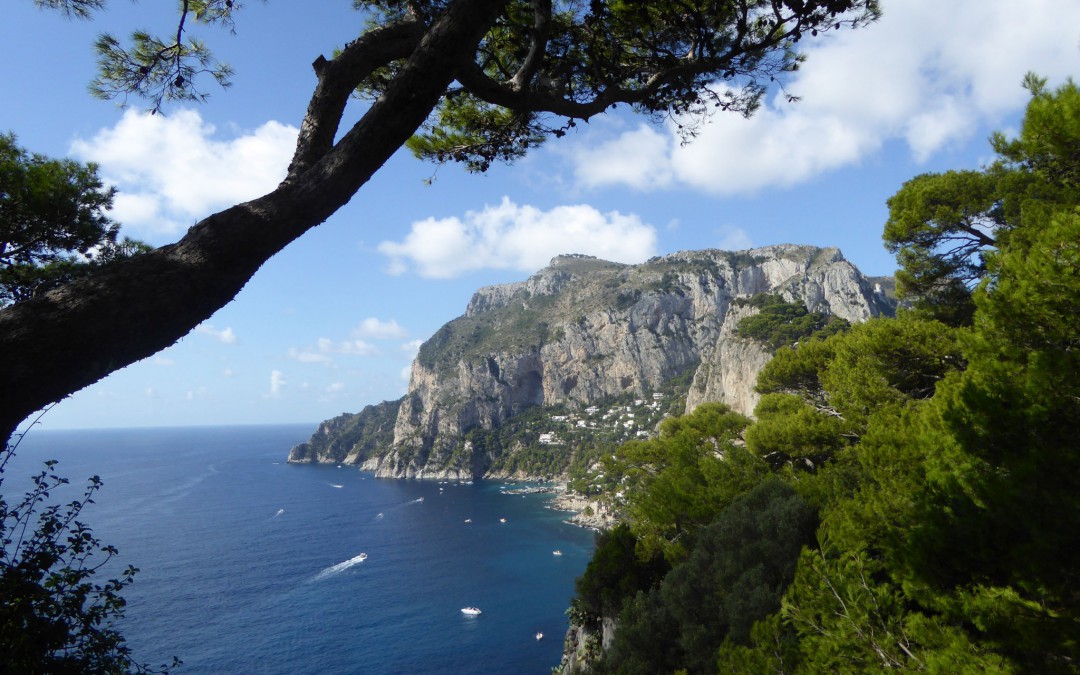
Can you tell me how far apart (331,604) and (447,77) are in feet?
125

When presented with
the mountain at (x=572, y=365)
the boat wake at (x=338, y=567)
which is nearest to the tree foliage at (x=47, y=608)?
the boat wake at (x=338, y=567)

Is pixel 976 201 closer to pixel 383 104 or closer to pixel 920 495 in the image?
pixel 920 495

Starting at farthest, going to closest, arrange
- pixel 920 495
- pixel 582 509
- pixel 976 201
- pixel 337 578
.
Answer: pixel 582 509, pixel 337 578, pixel 976 201, pixel 920 495

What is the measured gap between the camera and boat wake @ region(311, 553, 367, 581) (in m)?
37.6

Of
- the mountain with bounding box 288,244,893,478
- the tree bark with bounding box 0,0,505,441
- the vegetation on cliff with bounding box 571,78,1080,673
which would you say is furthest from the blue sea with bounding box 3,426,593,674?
the tree bark with bounding box 0,0,505,441

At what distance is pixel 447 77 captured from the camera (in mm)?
2424

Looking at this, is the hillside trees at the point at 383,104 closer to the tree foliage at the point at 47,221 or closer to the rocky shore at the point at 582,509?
the tree foliage at the point at 47,221

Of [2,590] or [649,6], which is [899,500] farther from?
[2,590]

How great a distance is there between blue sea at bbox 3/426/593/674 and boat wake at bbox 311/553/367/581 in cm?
18

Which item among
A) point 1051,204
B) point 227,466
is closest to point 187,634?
point 1051,204

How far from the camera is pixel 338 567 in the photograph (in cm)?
4003

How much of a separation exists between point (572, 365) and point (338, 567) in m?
78.4

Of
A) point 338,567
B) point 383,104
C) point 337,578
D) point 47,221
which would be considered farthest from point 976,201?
point 338,567

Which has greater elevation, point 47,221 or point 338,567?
point 47,221
